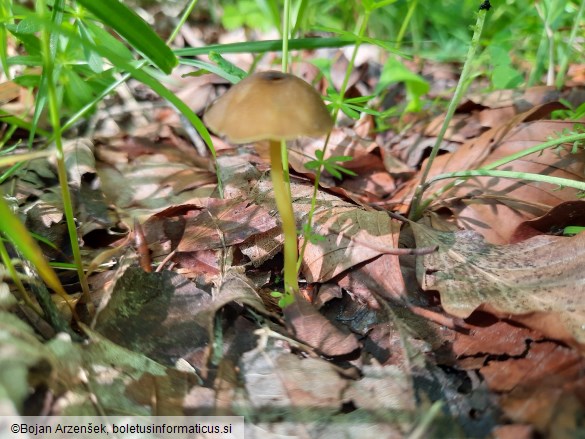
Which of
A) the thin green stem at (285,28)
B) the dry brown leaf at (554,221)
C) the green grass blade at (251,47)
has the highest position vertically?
the thin green stem at (285,28)

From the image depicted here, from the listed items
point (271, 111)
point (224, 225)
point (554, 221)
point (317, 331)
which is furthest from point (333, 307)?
point (554, 221)

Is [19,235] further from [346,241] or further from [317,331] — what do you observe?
[346,241]

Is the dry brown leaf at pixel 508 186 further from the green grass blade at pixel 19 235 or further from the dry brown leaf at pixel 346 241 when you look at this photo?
the green grass blade at pixel 19 235

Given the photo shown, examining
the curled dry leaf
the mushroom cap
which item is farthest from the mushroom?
the curled dry leaf

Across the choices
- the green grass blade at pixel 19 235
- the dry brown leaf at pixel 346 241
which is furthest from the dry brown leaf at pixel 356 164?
the green grass blade at pixel 19 235

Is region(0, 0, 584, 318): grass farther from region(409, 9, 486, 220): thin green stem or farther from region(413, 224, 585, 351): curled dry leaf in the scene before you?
region(413, 224, 585, 351): curled dry leaf

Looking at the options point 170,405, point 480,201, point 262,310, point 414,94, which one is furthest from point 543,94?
point 170,405
